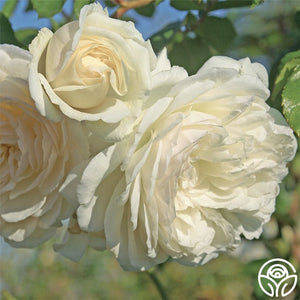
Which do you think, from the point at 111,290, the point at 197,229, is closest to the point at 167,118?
the point at 197,229

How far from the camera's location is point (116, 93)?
0.58 metres

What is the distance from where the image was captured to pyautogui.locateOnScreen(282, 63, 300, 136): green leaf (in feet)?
2.25

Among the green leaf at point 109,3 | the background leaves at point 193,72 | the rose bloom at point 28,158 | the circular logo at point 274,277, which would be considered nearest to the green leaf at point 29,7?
the background leaves at point 193,72

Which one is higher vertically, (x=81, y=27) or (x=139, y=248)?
(x=81, y=27)

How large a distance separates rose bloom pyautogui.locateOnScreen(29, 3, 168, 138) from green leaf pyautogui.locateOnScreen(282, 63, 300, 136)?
0.22 meters

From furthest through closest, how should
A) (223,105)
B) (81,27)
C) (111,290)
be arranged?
(111,290) < (223,105) < (81,27)

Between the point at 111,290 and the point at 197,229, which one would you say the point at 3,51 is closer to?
the point at 197,229

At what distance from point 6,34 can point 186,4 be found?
1.00 feet

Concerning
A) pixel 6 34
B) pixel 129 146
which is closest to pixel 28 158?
pixel 129 146

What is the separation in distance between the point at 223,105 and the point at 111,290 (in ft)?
9.17

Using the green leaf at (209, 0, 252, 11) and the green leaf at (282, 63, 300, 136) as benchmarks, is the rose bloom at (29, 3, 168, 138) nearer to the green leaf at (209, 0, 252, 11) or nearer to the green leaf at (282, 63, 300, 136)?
the green leaf at (282, 63, 300, 136)

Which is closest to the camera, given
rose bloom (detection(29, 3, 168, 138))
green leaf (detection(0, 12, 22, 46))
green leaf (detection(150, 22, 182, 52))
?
rose bloom (detection(29, 3, 168, 138))

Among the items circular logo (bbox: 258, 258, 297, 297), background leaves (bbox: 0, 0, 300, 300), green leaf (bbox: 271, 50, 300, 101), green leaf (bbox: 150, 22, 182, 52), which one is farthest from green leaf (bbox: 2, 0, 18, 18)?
circular logo (bbox: 258, 258, 297, 297)

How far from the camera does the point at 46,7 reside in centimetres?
77
